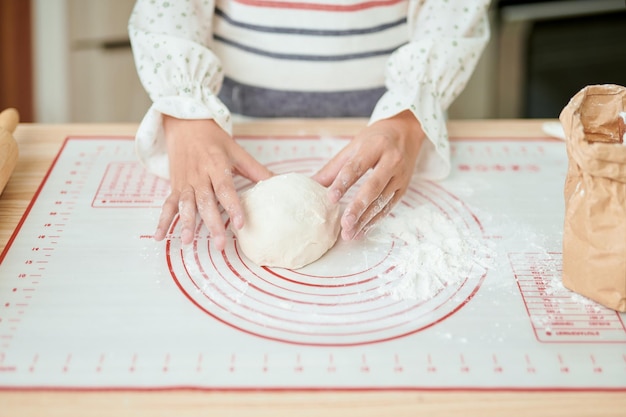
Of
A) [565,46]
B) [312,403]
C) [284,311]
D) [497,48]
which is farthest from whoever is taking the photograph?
[497,48]

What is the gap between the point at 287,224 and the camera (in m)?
0.83

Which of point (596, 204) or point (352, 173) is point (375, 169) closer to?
point (352, 173)

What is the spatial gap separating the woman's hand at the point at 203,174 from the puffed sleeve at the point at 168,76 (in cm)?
2

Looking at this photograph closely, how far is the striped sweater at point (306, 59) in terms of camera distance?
1012mm

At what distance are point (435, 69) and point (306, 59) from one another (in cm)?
24

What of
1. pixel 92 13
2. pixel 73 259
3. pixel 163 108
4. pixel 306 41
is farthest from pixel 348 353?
pixel 92 13

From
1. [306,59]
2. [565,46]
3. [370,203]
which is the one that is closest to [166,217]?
[370,203]

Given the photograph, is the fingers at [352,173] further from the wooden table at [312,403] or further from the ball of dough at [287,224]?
the wooden table at [312,403]

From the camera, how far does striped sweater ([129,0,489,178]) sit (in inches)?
39.8

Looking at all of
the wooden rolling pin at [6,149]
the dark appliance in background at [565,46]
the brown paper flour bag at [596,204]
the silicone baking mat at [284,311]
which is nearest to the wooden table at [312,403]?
the silicone baking mat at [284,311]

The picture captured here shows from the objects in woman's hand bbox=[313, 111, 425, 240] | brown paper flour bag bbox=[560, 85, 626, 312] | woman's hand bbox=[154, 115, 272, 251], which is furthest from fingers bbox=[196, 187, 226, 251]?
brown paper flour bag bbox=[560, 85, 626, 312]

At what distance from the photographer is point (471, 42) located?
→ 1.06 meters

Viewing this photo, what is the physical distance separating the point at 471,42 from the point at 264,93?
361 mm

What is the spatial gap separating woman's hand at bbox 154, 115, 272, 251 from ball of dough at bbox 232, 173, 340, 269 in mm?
23
